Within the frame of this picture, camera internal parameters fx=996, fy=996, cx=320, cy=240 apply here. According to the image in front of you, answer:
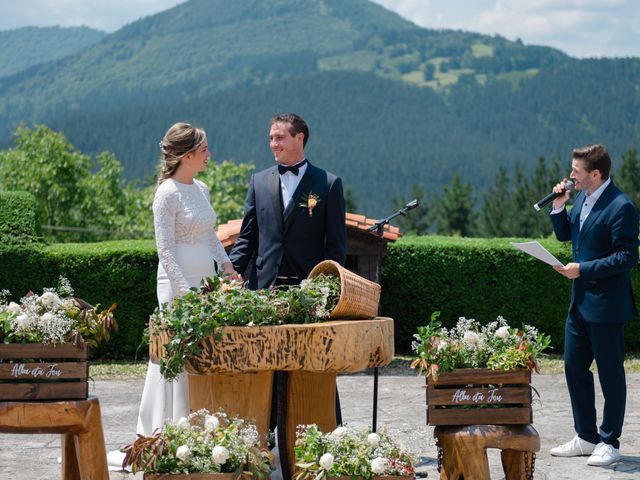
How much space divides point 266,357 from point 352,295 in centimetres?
54

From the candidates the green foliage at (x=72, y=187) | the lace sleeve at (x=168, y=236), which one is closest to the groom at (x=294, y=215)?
the lace sleeve at (x=168, y=236)

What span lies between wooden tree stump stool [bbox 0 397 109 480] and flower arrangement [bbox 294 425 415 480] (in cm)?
109

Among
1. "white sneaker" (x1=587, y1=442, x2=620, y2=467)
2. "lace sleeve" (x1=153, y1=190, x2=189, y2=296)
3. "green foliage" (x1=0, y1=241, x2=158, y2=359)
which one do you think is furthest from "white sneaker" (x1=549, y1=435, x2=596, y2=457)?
"green foliage" (x1=0, y1=241, x2=158, y2=359)

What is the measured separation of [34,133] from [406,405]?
112ft

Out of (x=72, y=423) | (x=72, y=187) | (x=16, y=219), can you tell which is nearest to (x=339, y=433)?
(x=72, y=423)

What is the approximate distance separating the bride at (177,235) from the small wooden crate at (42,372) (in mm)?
869

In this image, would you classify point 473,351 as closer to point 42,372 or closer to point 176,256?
point 176,256

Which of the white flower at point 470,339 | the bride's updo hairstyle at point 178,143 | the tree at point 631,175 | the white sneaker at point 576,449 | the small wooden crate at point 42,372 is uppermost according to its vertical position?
the tree at point 631,175

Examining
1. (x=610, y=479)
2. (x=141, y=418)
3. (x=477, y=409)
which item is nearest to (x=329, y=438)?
(x=477, y=409)

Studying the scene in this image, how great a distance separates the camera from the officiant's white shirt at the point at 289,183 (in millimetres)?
6293

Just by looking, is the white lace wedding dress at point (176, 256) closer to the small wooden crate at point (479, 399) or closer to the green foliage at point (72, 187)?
the small wooden crate at point (479, 399)

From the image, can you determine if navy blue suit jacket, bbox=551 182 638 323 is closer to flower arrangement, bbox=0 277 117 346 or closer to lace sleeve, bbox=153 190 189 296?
lace sleeve, bbox=153 190 189 296

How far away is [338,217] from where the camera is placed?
20.7ft

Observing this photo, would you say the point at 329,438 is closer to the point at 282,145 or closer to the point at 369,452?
the point at 369,452
